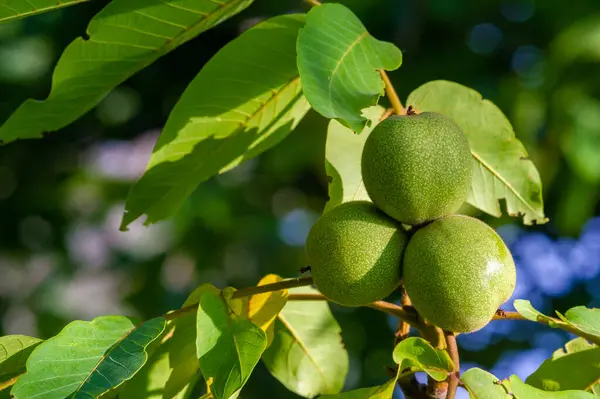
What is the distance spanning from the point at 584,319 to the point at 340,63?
0.59 metres

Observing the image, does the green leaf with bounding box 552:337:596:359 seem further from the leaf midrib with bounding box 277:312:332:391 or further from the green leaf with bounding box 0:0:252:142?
the green leaf with bounding box 0:0:252:142

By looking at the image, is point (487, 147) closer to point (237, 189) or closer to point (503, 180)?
point (503, 180)

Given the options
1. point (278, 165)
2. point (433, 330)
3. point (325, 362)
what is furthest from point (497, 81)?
point (433, 330)

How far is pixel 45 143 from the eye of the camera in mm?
4398

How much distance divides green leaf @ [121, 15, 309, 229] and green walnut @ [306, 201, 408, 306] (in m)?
0.33

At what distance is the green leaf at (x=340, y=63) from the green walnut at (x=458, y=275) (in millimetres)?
276

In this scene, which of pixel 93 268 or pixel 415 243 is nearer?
pixel 415 243

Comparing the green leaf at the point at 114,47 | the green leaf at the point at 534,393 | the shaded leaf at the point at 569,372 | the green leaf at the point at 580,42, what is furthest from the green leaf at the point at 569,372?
the green leaf at the point at 580,42

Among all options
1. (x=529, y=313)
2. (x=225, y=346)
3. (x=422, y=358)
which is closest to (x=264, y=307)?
(x=225, y=346)

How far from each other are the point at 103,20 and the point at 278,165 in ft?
7.47

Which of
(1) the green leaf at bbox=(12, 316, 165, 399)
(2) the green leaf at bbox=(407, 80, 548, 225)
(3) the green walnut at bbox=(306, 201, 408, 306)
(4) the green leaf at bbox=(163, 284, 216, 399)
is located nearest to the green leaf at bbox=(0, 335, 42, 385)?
(1) the green leaf at bbox=(12, 316, 165, 399)

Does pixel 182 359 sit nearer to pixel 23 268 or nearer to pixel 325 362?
pixel 325 362

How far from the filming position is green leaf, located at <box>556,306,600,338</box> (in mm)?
1288

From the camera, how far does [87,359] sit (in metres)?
1.26
